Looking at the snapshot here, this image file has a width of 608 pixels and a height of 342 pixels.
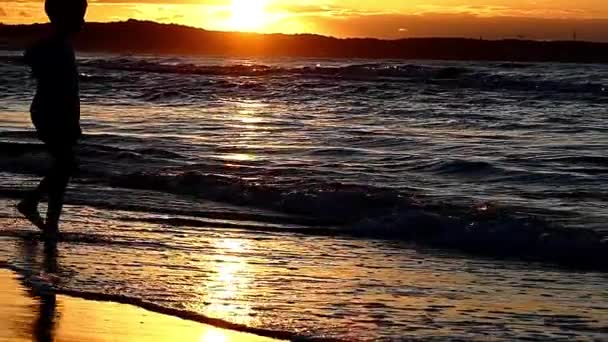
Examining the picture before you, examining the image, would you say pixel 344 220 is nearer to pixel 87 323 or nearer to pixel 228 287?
pixel 228 287

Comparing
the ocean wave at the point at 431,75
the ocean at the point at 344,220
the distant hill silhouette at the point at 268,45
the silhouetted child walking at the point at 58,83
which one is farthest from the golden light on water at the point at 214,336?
the distant hill silhouette at the point at 268,45

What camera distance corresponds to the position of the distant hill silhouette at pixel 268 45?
7912 cm

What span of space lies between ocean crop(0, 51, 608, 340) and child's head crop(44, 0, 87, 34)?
59.5 inches

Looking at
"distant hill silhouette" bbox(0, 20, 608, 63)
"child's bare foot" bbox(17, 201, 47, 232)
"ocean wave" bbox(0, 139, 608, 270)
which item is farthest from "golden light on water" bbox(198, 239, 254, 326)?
"distant hill silhouette" bbox(0, 20, 608, 63)

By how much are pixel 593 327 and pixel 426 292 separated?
3.64 feet

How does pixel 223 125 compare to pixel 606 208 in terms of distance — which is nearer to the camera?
pixel 606 208

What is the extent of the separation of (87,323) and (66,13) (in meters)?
2.89

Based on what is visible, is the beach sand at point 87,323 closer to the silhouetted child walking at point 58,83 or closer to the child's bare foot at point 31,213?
the silhouetted child walking at point 58,83

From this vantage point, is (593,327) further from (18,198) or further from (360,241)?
(18,198)

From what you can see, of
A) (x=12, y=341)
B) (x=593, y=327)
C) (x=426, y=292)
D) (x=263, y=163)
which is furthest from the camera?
(x=263, y=163)

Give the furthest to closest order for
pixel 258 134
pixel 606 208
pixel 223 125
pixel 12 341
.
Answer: pixel 223 125, pixel 258 134, pixel 606 208, pixel 12 341

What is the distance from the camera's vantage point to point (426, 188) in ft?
39.4

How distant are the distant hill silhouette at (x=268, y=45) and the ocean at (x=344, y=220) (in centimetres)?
5579

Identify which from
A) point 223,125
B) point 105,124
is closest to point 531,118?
point 223,125
